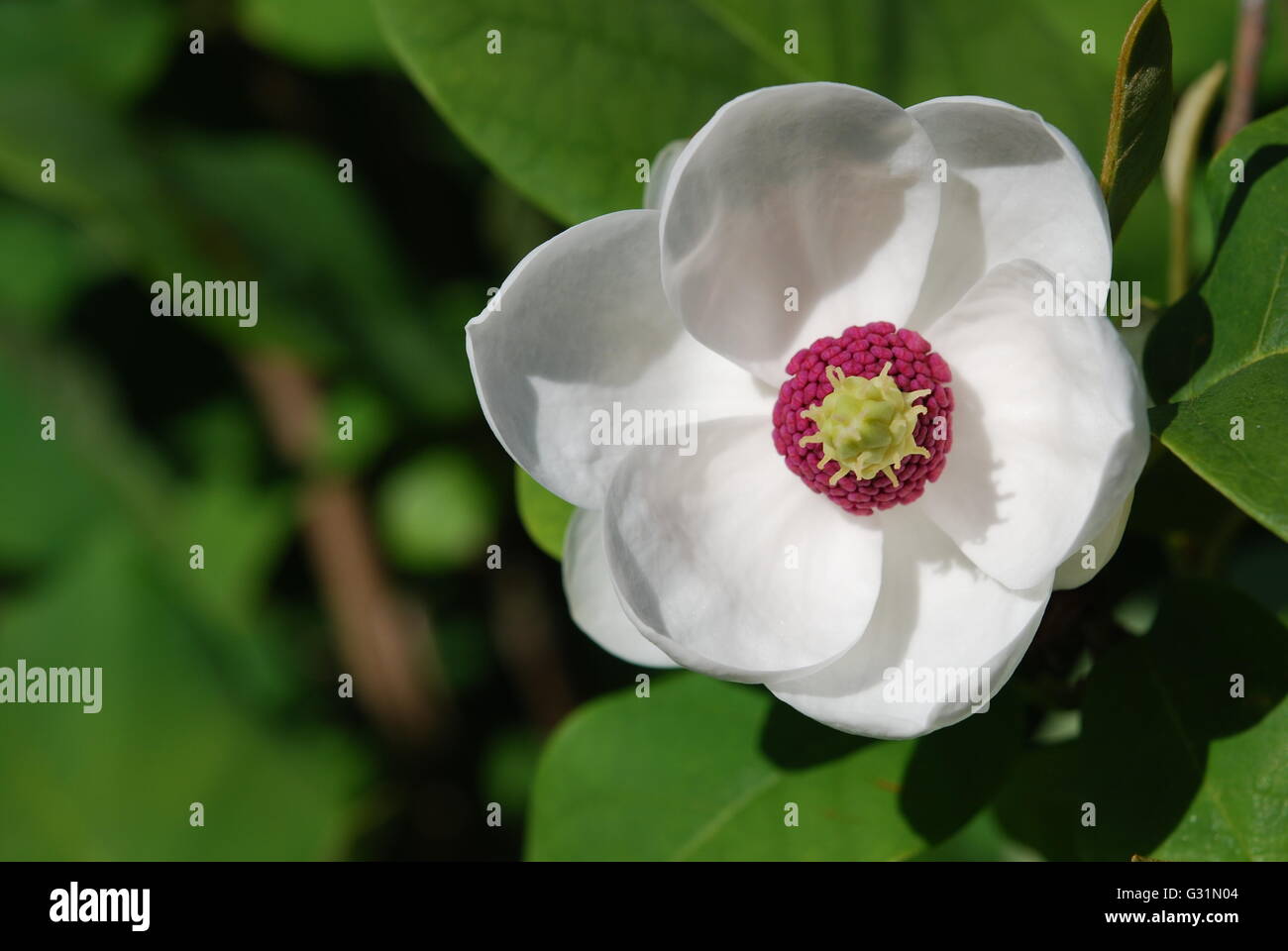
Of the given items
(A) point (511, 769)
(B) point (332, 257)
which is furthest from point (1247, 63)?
(A) point (511, 769)

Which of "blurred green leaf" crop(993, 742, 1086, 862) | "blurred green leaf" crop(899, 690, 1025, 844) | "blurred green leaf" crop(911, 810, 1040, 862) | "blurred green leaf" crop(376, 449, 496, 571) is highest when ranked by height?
"blurred green leaf" crop(376, 449, 496, 571)

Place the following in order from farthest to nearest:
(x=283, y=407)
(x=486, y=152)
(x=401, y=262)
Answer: (x=283, y=407) → (x=401, y=262) → (x=486, y=152)

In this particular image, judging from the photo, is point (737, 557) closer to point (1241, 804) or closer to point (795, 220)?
point (795, 220)

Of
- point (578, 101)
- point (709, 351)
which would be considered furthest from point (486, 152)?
point (709, 351)

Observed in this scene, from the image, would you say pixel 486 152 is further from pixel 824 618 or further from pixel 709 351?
pixel 824 618

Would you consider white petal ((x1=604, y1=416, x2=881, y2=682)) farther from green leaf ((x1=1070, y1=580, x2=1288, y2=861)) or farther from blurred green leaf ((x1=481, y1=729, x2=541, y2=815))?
blurred green leaf ((x1=481, y1=729, x2=541, y2=815))

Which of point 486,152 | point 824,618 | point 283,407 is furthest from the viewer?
point 283,407

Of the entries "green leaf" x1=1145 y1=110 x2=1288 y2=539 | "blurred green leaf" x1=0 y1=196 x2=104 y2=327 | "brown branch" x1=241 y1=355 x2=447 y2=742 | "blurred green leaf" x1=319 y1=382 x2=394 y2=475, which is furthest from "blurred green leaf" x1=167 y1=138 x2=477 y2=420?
"green leaf" x1=1145 y1=110 x2=1288 y2=539
